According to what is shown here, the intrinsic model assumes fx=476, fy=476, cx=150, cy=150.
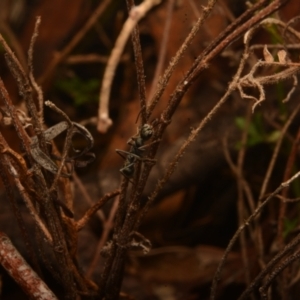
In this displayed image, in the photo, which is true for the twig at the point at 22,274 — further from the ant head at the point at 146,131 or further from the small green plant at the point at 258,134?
the small green plant at the point at 258,134

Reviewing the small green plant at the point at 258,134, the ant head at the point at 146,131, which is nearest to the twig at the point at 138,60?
the ant head at the point at 146,131

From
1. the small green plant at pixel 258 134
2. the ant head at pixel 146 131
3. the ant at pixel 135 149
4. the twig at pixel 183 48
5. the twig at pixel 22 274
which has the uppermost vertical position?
the twig at pixel 183 48

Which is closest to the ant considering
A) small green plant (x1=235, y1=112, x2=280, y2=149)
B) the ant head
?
the ant head

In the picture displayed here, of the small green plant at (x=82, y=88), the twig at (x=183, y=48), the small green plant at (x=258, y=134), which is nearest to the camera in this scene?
the twig at (x=183, y=48)

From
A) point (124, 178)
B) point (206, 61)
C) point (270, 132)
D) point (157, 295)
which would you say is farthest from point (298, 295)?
point (206, 61)

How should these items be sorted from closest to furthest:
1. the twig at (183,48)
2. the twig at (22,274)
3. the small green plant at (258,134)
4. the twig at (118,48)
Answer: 1. the twig at (118,48)
2. the twig at (183,48)
3. the twig at (22,274)
4. the small green plant at (258,134)

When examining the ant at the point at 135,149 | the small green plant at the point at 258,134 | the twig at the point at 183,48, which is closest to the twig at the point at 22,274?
the ant at the point at 135,149

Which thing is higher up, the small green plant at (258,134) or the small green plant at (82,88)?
the small green plant at (82,88)

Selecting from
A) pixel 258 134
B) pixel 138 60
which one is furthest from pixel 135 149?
pixel 258 134

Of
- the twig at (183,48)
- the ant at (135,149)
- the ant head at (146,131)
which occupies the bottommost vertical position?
the ant at (135,149)

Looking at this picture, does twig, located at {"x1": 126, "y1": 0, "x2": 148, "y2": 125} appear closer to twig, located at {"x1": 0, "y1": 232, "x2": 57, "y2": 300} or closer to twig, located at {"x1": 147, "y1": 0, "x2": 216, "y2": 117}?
twig, located at {"x1": 147, "y1": 0, "x2": 216, "y2": 117}

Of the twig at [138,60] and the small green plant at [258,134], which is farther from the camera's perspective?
the small green plant at [258,134]

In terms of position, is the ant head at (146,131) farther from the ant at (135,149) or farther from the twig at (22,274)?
the twig at (22,274)
